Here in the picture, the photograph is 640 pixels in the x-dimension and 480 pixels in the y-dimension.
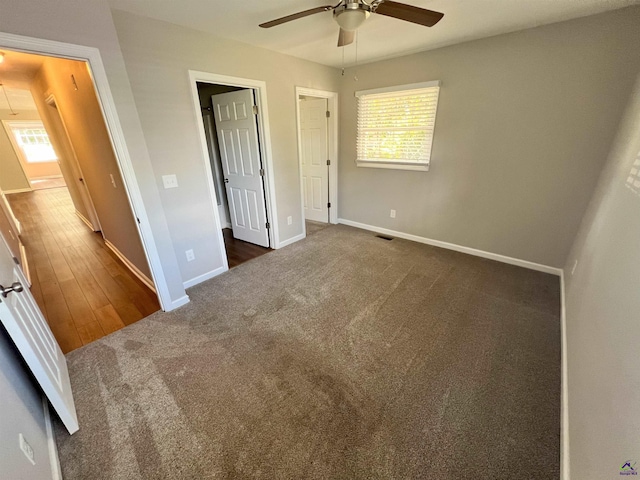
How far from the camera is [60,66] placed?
2715 mm

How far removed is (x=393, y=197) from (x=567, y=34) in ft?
7.54

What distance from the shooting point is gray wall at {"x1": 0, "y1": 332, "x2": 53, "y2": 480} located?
909mm

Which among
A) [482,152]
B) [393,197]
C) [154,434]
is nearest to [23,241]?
[154,434]

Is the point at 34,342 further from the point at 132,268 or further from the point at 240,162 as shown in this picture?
the point at 240,162

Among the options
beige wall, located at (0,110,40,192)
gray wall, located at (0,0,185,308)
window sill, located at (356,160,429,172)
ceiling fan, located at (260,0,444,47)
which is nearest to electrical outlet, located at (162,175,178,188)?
gray wall, located at (0,0,185,308)

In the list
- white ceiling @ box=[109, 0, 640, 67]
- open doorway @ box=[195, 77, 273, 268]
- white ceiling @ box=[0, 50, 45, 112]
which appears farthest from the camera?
open doorway @ box=[195, 77, 273, 268]

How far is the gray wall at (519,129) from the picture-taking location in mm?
2238

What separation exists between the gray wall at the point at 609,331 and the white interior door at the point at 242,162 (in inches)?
128

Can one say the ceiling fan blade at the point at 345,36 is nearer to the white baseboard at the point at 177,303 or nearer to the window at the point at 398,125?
the window at the point at 398,125

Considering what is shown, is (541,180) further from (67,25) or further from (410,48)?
(67,25)

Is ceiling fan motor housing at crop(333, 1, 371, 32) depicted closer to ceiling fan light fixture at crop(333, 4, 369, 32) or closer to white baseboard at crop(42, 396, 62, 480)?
ceiling fan light fixture at crop(333, 4, 369, 32)

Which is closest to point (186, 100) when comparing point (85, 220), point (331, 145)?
point (331, 145)

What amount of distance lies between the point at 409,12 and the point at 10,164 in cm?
1150

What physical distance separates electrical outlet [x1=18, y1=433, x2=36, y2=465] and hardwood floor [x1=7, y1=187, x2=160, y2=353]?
118 cm
